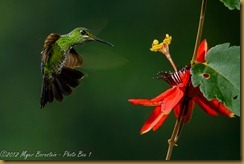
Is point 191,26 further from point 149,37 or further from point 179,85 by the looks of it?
point 179,85

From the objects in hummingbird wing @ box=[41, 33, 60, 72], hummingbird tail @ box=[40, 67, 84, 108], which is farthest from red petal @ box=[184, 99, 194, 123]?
hummingbird wing @ box=[41, 33, 60, 72]

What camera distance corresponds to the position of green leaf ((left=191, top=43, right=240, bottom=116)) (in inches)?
33.5

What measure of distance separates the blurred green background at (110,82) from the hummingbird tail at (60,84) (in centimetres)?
129

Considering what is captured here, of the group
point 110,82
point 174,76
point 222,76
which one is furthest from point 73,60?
point 110,82

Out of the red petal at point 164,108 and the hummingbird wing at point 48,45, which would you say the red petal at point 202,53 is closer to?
the red petal at point 164,108

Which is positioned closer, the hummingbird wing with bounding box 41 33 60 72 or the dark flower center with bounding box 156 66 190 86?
the dark flower center with bounding box 156 66 190 86

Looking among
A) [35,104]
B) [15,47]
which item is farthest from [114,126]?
[15,47]

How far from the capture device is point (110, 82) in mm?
3268

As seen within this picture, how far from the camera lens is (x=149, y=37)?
3.25 metres

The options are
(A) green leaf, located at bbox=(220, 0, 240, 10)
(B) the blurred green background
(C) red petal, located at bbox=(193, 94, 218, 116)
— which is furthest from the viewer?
(B) the blurred green background

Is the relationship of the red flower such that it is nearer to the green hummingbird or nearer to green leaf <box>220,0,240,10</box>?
green leaf <box>220,0,240,10</box>

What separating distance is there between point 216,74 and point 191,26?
2423 millimetres

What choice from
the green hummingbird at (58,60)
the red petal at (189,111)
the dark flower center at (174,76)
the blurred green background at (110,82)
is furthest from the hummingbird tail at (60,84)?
the blurred green background at (110,82)

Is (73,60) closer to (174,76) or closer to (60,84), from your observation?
(60,84)
